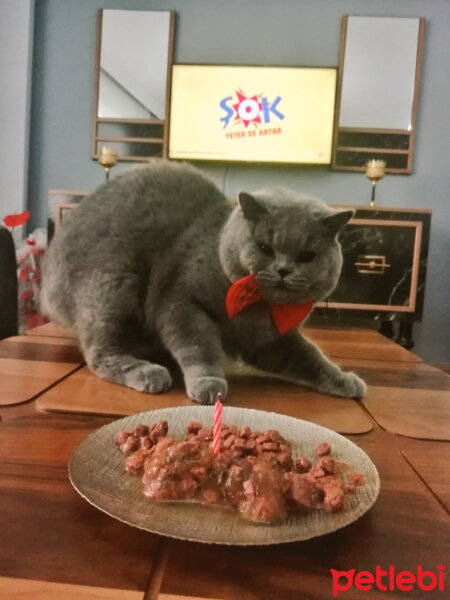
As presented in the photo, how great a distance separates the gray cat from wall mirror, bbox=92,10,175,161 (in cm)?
163

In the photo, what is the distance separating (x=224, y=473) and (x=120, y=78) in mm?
2584

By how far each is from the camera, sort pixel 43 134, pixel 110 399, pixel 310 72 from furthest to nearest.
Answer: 1. pixel 43 134
2. pixel 310 72
3. pixel 110 399

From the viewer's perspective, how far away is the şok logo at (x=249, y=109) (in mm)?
2531

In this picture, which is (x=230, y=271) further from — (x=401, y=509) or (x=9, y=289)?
(x=9, y=289)

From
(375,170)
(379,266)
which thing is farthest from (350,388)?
(375,170)

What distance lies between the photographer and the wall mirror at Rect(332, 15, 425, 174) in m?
2.52

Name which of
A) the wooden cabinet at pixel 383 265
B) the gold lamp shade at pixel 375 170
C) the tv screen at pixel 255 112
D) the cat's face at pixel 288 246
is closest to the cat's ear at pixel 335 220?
the cat's face at pixel 288 246

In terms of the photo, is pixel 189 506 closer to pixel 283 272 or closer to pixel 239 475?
pixel 239 475

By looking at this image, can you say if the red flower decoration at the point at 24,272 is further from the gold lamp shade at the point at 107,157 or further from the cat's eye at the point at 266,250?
the cat's eye at the point at 266,250

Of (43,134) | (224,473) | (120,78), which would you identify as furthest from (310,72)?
(224,473)

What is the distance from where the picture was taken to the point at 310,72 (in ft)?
8.22

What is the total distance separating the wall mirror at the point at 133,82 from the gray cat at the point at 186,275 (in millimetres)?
1632

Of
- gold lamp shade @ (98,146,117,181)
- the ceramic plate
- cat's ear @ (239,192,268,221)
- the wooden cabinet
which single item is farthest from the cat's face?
gold lamp shade @ (98,146,117,181)

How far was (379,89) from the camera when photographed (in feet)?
8.34
